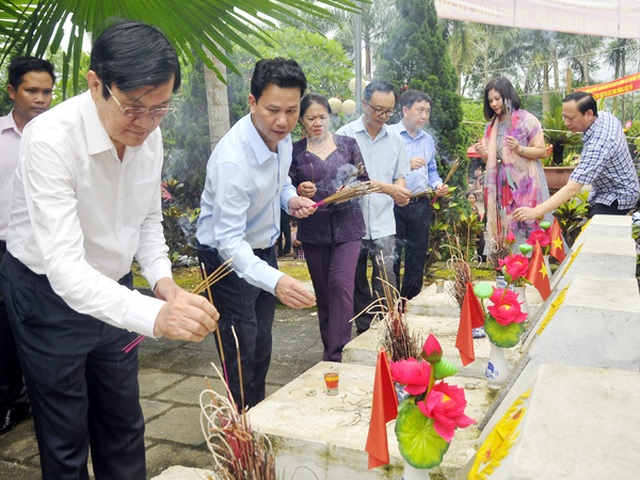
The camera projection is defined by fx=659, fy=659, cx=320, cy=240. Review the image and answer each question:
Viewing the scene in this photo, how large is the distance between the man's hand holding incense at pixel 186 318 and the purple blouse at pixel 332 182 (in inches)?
84.1

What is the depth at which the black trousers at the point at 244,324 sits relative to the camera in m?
2.89

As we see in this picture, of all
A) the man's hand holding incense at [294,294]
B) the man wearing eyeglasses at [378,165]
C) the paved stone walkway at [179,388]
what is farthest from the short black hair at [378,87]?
the man's hand holding incense at [294,294]

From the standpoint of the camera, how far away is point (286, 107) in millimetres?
2818

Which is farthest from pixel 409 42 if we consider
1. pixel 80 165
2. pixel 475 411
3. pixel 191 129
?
pixel 80 165

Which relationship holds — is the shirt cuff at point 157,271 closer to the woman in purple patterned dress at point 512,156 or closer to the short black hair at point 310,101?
the short black hair at point 310,101

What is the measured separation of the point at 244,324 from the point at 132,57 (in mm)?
1455

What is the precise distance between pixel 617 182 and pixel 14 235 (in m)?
3.82

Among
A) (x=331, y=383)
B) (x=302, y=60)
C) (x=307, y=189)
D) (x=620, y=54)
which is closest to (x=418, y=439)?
(x=331, y=383)

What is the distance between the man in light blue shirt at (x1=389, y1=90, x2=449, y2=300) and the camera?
5.04 metres

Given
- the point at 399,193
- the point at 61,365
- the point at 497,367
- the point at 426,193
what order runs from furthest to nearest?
1. the point at 426,193
2. the point at 399,193
3. the point at 497,367
4. the point at 61,365

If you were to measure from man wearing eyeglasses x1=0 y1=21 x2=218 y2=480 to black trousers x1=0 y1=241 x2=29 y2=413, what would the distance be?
1310mm

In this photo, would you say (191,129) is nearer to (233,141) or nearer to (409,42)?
(409,42)

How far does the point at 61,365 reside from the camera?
6.36 ft

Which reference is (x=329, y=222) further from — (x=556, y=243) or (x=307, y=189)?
(x=556, y=243)
